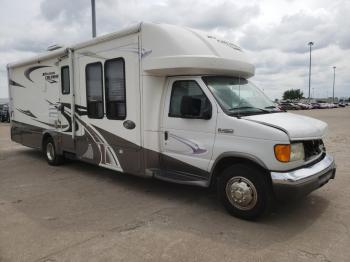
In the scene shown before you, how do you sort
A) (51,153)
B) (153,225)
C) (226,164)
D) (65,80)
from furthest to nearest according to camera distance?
(51,153) < (65,80) < (226,164) < (153,225)

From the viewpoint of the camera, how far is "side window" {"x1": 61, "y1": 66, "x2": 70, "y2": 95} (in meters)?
8.24

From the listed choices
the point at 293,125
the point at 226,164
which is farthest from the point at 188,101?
the point at 293,125

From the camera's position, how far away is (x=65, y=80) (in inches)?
329

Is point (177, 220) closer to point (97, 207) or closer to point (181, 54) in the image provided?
point (97, 207)

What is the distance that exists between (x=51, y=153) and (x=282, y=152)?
668cm

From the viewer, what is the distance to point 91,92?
24.6 feet

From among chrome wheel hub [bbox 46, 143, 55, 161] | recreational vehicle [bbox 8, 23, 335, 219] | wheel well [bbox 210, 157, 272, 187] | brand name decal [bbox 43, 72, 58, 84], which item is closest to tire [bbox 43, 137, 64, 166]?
chrome wheel hub [bbox 46, 143, 55, 161]

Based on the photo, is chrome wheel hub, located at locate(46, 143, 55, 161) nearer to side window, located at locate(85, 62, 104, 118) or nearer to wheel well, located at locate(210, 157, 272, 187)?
side window, located at locate(85, 62, 104, 118)

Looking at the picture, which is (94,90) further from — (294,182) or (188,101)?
(294,182)

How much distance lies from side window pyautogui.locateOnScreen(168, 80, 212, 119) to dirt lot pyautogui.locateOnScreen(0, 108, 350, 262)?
1.54 metres

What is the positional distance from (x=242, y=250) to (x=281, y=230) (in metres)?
0.88

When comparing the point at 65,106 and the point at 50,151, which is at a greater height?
the point at 65,106

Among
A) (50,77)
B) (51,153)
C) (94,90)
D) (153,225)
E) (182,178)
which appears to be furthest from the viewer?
(51,153)

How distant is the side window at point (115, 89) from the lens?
263 inches
